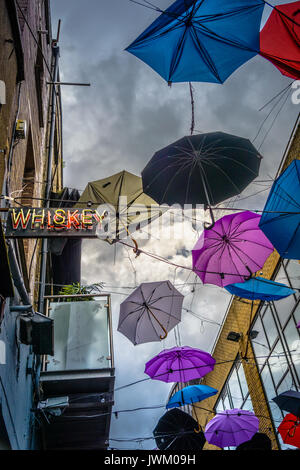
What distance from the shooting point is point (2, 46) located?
16.6ft

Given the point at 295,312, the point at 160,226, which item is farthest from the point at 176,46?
the point at 295,312

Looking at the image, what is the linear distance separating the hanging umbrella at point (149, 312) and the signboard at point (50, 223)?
255 inches

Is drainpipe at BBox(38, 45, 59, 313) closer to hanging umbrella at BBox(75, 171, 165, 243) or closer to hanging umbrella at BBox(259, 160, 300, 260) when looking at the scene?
hanging umbrella at BBox(75, 171, 165, 243)

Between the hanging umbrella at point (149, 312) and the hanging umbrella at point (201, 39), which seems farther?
the hanging umbrella at point (149, 312)

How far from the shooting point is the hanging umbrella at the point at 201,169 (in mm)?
6785

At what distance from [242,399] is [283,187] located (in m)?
11.9

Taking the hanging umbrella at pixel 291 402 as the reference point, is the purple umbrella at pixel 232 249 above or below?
above

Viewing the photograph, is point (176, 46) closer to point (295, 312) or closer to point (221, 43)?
point (221, 43)

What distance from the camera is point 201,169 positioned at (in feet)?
23.5

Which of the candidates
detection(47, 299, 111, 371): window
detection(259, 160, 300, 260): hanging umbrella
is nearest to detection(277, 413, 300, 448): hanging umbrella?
detection(47, 299, 111, 371): window

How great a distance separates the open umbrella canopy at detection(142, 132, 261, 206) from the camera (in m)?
6.79

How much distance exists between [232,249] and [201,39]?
4869 millimetres

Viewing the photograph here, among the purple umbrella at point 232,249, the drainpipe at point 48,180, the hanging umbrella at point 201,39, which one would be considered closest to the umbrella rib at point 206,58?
the hanging umbrella at point 201,39

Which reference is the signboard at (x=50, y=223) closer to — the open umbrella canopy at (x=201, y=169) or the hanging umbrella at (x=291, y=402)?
the open umbrella canopy at (x=201, y=169)
